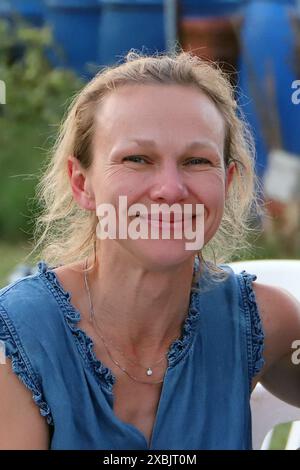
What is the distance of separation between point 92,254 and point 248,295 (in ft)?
1.00

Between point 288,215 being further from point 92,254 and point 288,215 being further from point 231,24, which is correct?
point 92,254

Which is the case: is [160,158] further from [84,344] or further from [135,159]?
[84,344]

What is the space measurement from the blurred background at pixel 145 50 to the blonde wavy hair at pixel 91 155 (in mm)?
2367

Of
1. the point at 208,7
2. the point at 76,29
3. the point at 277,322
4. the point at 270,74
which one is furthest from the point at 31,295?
the point at 76,29

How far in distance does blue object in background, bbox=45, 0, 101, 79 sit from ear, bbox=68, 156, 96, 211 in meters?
3.89

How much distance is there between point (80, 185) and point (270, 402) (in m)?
0.65

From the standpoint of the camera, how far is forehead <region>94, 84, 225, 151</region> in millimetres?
1623

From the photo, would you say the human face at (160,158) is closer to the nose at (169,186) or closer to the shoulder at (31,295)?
the nose at (169,186)

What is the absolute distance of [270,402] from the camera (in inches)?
82.5

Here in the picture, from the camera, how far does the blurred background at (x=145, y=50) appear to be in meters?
4.82

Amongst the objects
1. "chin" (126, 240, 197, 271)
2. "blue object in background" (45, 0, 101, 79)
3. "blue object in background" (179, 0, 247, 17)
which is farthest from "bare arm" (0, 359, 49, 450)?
"blue object in background" (45, 0, 101, 79)

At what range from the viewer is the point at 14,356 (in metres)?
1.65

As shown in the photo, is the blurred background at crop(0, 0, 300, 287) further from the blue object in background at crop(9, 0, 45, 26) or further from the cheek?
the cheek

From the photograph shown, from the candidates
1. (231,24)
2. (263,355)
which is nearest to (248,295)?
(263,355)
